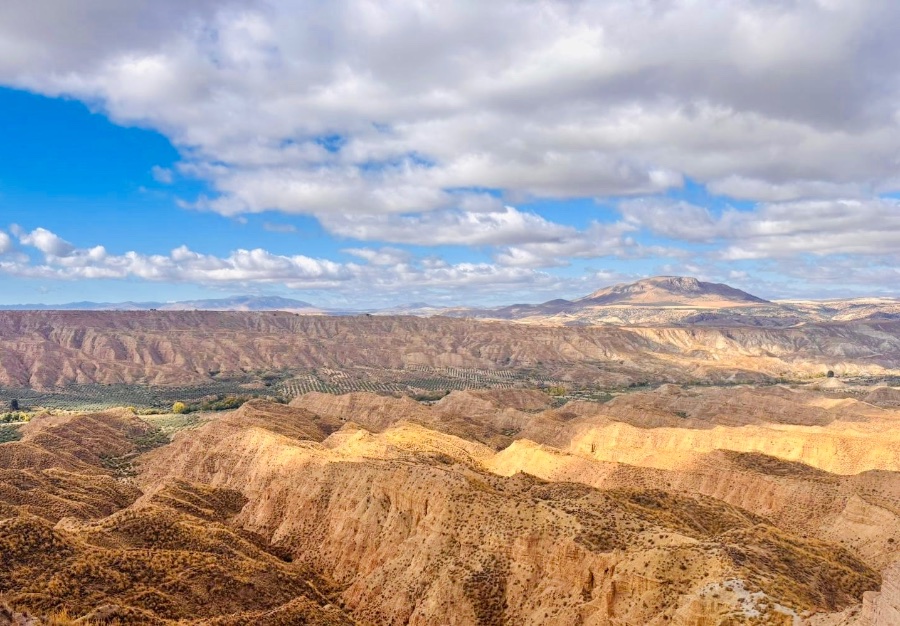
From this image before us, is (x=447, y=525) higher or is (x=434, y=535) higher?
(x=447, y=525)

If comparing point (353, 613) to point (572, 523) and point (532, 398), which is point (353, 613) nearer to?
point (572, 523)

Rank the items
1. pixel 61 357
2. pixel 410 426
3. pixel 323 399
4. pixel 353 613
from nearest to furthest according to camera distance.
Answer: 1. pixel 353 613
2. pixel 410 426
3. pixel 323 399
4. pixel 61 357

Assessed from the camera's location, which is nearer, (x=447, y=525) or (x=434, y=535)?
(x=434, y=535)

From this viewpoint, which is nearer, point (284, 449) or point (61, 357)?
point (284, 449)

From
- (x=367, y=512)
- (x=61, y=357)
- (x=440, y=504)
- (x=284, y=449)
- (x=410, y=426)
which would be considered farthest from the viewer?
(x=61, y=357)

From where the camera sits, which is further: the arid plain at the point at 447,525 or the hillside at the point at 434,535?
the arid plain at the point at 447,525

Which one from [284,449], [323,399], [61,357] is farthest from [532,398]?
[61,357]

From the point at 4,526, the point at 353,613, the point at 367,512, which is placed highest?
the point at 4,526

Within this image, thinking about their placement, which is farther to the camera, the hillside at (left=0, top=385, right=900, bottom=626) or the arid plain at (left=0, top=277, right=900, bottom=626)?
the arid plain at (left=0, top=277, right=900, bottom=626)

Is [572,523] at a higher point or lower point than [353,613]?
higher
